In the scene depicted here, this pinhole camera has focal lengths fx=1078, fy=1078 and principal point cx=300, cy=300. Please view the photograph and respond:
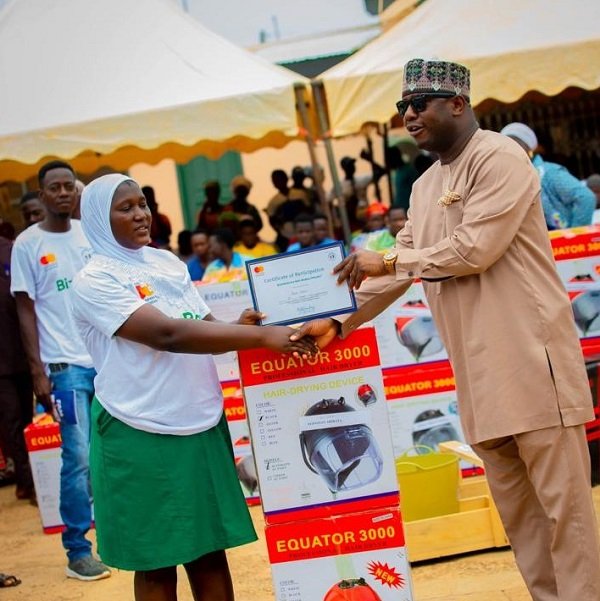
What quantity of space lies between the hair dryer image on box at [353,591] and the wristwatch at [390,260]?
1.11m

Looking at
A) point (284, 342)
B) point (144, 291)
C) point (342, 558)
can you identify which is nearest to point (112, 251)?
point (144, 291)

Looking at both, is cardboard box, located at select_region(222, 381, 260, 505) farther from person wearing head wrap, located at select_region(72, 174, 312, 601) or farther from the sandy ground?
person wearing head wrap, located at select_region(72, 174, 312, 601)

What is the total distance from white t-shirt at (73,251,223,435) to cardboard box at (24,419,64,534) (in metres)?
3.22

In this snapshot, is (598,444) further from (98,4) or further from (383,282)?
(98,4)

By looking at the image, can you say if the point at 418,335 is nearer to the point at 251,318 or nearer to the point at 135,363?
the point at 251,318

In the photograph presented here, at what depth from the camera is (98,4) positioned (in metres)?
9.83

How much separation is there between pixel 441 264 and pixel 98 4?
7.15 meters

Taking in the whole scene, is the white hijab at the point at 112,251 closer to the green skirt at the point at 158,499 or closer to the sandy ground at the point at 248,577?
the green skirt at the point at 158,499

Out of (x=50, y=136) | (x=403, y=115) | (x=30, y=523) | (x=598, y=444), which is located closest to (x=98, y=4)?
(x=50, y=136)

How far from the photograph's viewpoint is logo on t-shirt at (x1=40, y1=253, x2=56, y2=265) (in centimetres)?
578

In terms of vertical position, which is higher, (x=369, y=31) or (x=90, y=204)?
(x=369, y=31)

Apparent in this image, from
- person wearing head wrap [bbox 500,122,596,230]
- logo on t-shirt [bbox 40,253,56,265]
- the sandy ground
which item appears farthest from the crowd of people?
person wearing head wrap [bbox 500,122,596,230]

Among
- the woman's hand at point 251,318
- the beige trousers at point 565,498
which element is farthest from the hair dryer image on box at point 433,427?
the woman's hand at point 251,318

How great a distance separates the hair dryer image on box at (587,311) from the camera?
20.7ft
